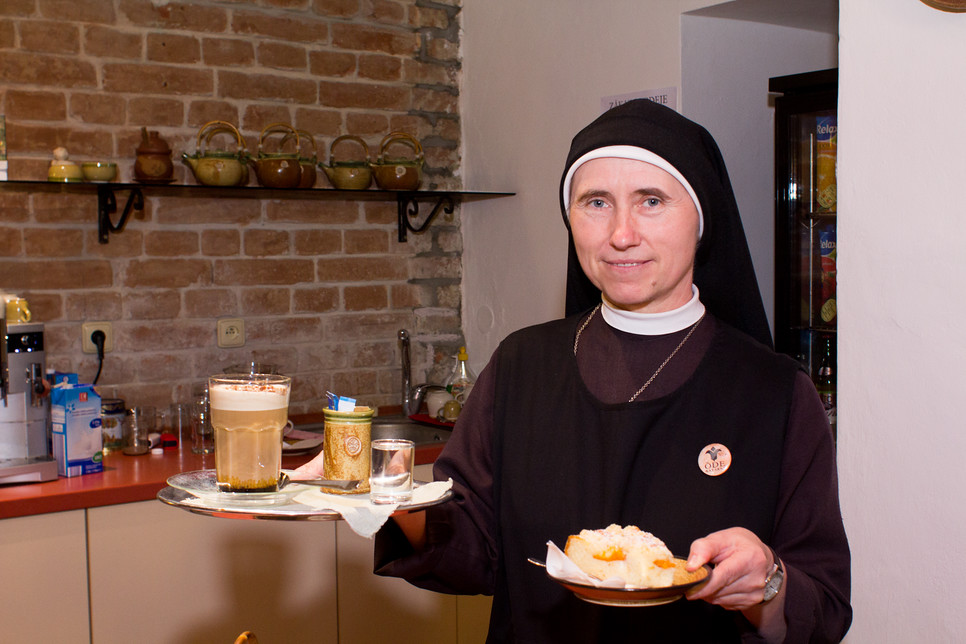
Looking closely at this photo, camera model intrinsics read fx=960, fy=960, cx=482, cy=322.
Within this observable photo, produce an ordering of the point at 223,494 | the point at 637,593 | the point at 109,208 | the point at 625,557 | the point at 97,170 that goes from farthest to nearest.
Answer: the point at 109,208 → the point at 97,170 → the point at 223,494 → the point at 625,557 → the point at 637,593

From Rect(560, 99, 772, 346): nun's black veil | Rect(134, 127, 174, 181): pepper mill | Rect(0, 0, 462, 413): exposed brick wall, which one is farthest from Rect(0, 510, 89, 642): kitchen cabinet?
Rect(560, 99, 772, 346): nun's black veil

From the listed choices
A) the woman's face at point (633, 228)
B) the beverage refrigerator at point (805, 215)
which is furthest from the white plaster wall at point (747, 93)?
the woman's face at point (633, 228)

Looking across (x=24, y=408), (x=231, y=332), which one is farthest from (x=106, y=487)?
(x=231, y=332)

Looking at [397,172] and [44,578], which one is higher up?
[397,172]

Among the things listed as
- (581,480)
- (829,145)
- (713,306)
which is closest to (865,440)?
(713,306)

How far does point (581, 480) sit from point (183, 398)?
2.03 m

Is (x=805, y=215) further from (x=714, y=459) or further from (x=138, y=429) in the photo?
(x=138, y=429)

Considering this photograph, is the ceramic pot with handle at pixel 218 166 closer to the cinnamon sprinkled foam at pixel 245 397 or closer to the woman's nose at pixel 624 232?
the cinnamon sprinkled foam at pixel 245 397

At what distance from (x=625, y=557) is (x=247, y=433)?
21.9 inches

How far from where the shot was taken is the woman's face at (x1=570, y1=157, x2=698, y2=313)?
1.49 m

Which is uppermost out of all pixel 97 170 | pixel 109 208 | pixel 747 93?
pixel 747 93

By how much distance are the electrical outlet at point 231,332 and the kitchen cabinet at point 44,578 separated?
92 centimetres

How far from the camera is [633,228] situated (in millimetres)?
1487

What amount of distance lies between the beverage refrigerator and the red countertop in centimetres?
153
